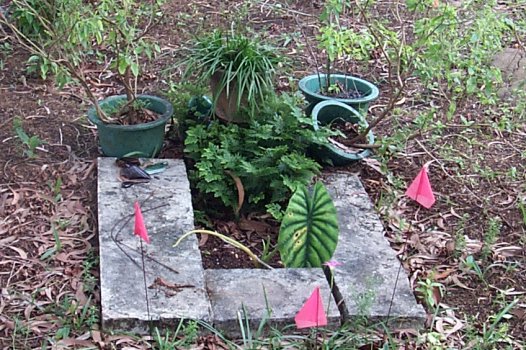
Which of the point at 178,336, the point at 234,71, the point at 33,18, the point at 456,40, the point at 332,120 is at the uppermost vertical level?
the point at 456,40

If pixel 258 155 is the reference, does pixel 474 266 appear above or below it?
below

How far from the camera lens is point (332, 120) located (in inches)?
156

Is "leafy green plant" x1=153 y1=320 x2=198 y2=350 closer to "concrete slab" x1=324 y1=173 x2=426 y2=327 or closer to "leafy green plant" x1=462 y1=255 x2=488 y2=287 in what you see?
"concrete slab" x1=324 y1=173 x2=426 y2=327

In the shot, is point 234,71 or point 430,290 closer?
point 430,290

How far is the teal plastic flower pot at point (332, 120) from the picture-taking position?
12.2 feet

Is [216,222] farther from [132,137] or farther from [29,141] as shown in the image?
[29,141]

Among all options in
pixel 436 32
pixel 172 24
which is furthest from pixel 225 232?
pixel 172 24

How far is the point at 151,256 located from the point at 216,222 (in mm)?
590

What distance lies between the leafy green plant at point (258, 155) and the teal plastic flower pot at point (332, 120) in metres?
0.10

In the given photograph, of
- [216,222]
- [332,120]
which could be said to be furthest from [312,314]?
[332,120]

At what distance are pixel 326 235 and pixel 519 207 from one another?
112 centimetres

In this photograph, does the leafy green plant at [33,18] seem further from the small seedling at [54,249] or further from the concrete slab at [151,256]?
the small seedling at [54,249]

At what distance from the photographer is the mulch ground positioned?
282cm

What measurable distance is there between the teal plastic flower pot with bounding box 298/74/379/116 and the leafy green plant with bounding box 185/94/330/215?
14.8 inches
